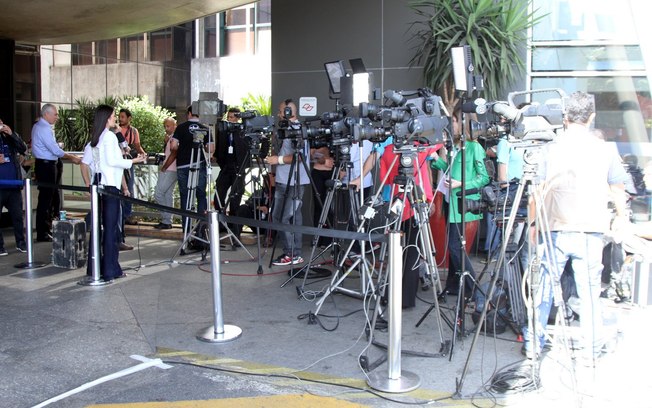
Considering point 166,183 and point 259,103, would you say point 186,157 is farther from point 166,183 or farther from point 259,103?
point 259,103


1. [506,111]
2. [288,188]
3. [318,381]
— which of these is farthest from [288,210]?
[506,111]

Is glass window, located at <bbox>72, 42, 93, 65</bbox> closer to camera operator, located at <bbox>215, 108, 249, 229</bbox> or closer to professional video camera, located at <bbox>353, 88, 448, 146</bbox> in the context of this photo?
camera operator, located at <bbox>215, 108, 249, 229</bbox>

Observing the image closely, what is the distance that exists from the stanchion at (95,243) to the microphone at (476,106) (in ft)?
12.5

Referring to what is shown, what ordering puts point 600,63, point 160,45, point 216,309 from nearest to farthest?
point 216,309
point 600,63
point 160,45

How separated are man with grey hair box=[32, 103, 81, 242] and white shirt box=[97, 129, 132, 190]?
2.46 meters

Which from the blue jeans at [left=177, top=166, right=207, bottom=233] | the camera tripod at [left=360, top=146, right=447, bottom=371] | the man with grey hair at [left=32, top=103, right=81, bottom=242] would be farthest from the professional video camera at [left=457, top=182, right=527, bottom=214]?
the man with grey hair at [left=32, top=103, right=81, bottom=242]

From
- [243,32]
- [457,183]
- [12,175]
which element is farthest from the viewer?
[243,32]

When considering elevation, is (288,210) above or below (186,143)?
below

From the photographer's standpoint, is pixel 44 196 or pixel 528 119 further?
pixel 44 196

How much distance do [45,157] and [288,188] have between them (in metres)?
3.75

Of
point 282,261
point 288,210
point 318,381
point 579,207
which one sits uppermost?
point 579,207

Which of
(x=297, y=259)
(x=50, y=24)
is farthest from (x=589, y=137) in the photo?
(x=50, y=24)

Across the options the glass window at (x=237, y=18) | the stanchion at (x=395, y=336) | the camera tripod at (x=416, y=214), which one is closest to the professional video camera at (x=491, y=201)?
the camera tripod at (x=416, y=214)

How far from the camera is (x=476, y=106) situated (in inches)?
165
